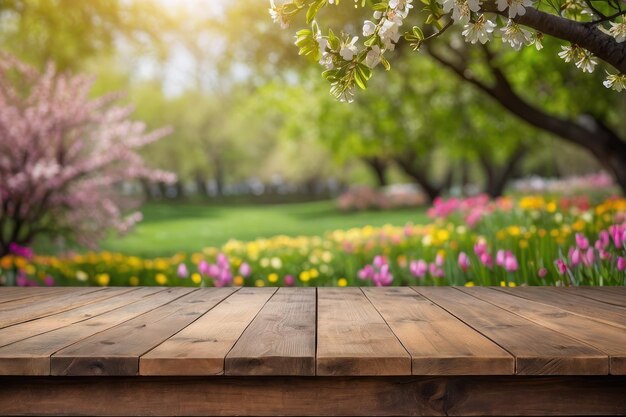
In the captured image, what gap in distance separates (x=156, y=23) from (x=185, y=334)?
Result: 10274 mm

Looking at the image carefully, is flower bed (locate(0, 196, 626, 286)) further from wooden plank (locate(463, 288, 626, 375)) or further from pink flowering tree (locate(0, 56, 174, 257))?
wooden plank (locate(463, 288, 626, 375))

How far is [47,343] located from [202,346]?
0.51 meters

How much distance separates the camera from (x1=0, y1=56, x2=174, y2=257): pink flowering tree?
7.23 m

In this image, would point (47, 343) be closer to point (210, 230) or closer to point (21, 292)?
point (21, 292)

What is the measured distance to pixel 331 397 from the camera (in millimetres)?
1899

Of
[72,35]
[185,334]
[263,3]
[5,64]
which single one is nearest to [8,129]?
[5,64]

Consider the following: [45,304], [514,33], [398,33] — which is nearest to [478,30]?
[514,33]

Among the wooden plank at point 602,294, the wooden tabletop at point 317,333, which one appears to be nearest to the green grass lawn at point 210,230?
the wooden tabletop at point 317,333

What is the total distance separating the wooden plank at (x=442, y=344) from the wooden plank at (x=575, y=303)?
22.0 inches

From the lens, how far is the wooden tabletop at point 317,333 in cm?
184

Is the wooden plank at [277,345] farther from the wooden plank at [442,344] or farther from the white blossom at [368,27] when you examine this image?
the white blossom at [368,27]

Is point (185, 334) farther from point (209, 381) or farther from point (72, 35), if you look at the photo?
point (72, 35)

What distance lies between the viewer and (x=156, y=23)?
37.4 ft

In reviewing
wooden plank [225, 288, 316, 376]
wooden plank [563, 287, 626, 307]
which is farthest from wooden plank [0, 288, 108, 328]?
wooden plank [563, 287, 626, 307]
